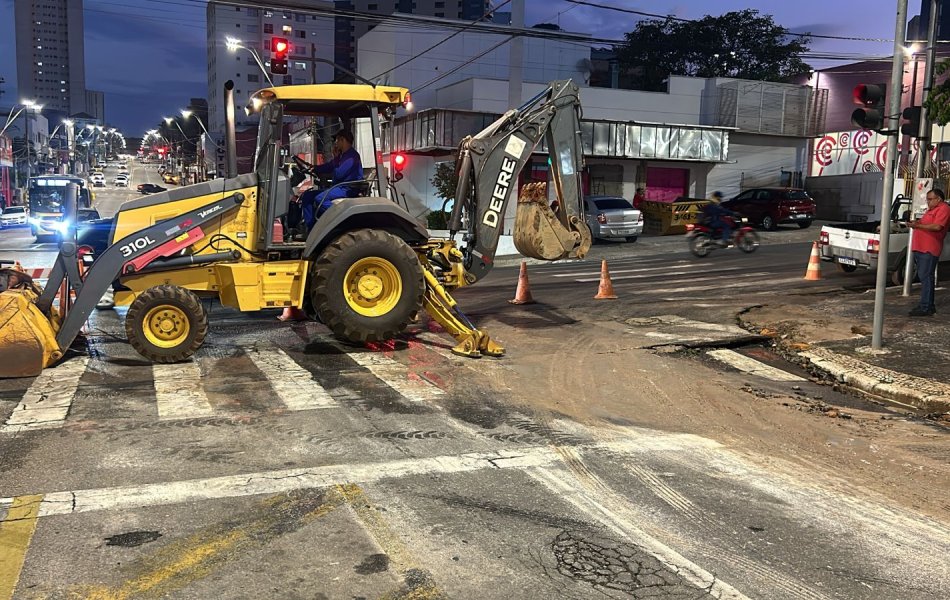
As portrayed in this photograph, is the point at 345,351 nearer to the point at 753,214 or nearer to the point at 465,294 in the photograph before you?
the point at 465,294

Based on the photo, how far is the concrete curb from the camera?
26.5ft

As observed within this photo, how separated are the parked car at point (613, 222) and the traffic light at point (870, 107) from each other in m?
18.2

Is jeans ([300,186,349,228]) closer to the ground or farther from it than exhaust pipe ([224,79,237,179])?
closer to the ground

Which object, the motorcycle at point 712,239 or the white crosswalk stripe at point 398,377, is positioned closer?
the white crosswalk stripe at point 398,377

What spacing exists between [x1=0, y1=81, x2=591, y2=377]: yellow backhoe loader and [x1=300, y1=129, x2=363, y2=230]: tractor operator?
0.51 ft

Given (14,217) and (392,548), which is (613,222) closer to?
(392,548)

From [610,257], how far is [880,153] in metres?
23.2

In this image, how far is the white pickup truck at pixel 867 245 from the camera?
50.6ft

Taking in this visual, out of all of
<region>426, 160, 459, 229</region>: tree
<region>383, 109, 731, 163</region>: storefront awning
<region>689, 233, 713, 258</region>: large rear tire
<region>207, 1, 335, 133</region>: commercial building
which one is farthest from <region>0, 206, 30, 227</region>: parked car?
<region>207, 1, 335, 133</region>: commercial building

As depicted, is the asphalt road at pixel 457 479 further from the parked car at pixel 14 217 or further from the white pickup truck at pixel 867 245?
the parked car at pixel 14 217

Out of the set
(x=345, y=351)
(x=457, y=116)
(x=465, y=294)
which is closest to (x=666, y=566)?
(x=345, y=351)

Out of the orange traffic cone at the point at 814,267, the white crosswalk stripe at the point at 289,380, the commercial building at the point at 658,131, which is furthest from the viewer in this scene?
the commercial building at the point at 658,131

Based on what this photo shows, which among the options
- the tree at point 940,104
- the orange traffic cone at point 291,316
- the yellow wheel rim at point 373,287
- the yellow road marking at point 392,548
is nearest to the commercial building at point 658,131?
the tree at point 940,104

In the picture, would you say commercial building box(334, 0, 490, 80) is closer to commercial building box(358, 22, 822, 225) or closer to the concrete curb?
commercial building box(358, 22, 822, 225)
